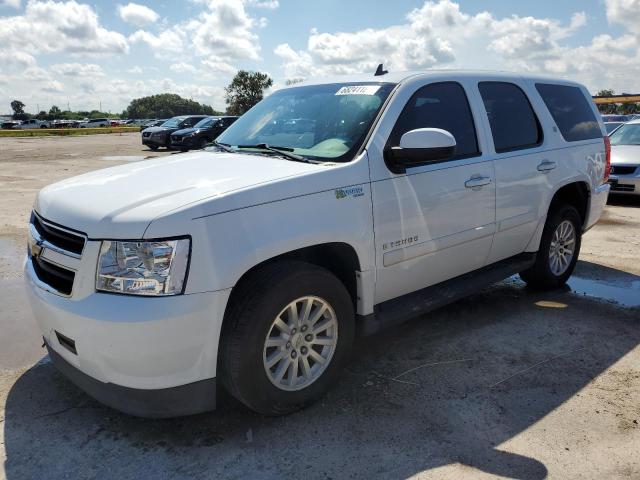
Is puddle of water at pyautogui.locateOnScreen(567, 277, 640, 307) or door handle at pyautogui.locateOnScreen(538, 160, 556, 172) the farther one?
puddle of water at pyautogui.locateOnScreen(567, 277, 640, 307)

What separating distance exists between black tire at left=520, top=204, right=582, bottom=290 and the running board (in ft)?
0.75

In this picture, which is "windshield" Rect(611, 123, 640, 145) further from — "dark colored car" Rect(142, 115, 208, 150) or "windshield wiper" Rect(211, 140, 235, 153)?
"dark colored car" Rect(142, 115, 208, 150)

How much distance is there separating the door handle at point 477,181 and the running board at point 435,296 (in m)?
0.72

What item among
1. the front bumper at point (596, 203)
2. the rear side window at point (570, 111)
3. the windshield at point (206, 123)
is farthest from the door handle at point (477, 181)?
the windshield at point (206, 123)

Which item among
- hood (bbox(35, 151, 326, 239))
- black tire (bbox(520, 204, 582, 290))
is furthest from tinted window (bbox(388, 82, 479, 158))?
black tire (bbox(520, 204, 582, 290))

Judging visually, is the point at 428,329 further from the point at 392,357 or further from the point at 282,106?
the point at 282,106

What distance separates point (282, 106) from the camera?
417cm

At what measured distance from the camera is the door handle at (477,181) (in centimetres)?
386

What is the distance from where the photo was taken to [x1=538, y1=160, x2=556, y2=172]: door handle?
4570 millimetres

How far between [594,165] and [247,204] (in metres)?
4.01

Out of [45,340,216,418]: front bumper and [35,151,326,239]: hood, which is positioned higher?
[35,151,326,239]: hood

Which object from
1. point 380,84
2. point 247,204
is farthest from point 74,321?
point 380,84

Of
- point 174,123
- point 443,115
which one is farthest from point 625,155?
point 174,123

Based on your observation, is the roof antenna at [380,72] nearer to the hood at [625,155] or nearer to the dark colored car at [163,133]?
the hood at [625,155]
